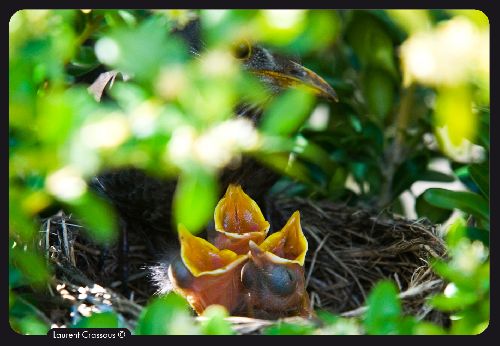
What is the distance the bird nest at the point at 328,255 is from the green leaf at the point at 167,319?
472 mm

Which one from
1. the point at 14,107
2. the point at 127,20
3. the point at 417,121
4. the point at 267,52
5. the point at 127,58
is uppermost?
the point at 127,58

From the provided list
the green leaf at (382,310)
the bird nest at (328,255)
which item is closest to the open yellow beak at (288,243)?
the bird nest at (328,255)

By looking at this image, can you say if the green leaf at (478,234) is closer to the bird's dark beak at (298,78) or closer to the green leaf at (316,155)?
the bird's dark beak at (298,78)

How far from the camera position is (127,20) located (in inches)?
81.4

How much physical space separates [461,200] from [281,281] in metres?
0.58

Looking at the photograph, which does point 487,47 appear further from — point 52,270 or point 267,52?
point 52,270

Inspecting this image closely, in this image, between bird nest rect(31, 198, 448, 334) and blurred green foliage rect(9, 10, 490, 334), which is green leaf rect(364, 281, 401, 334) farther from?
bird nest rect(31, 198, 448, 334)

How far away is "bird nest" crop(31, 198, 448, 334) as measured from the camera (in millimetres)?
2364

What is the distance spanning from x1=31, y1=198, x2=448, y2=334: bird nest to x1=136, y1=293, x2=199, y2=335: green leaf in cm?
47

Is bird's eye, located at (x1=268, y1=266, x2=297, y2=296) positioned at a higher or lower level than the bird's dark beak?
lower

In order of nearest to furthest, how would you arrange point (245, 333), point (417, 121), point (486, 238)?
point (245, 333)
point (486, 238)
point (417, 121)

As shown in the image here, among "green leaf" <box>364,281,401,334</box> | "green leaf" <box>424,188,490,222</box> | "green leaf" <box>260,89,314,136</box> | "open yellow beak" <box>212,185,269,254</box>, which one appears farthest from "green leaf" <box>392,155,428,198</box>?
"green leaf" <box>260,89,314,136</box>

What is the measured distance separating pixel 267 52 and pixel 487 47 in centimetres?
86

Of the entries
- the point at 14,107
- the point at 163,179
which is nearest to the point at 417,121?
the point at 163,179
